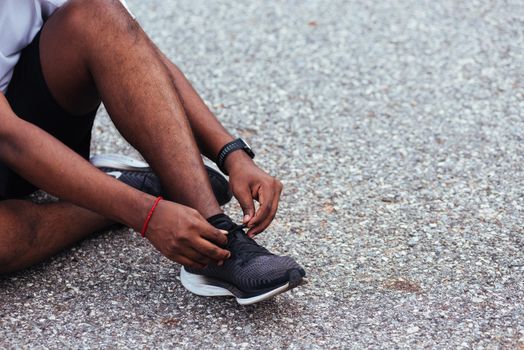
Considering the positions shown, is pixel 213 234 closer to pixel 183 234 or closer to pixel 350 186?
pixel 183 234

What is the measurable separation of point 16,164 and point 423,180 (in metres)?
1.77

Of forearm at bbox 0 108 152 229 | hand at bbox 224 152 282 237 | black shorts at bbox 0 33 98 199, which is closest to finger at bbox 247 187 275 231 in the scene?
hand at bbox 224 152 282 237

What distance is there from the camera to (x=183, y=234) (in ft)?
8.31

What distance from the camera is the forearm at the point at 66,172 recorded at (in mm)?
2594

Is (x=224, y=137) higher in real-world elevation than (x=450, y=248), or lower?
higher

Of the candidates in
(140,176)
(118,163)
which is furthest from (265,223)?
(118,163)

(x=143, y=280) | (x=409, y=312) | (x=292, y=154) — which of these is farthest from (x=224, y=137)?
(x=292, y=154)

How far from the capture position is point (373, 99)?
Result: 15.0 ft

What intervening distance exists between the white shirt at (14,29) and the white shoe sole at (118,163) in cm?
58

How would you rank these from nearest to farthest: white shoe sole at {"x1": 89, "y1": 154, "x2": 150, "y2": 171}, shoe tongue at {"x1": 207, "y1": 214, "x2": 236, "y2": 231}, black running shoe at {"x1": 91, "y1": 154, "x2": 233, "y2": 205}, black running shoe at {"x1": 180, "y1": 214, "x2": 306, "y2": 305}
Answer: black running shoe at {"x1": 180, "y1": 214, "x2": 306, "y2": 305}, shoe tongue at {"x1": 207, "y1": 214, "x2": 236, "y2": 231}, black running shoe at {"x1": 91, "y1": 154, "x2": 233, "y2": 205}, white shoe sole at {"x1": 89, "y1": 154, "x2": 150, "y2": 171}

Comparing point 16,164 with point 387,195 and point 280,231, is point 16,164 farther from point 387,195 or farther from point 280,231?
point 387,195

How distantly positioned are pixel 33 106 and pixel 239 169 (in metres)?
0.69

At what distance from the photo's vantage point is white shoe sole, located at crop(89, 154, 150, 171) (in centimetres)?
346

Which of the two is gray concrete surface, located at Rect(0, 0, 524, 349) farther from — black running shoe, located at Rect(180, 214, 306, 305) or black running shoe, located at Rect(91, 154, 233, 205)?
black running shoe, located at Rect(91, 154, 233, 205)
